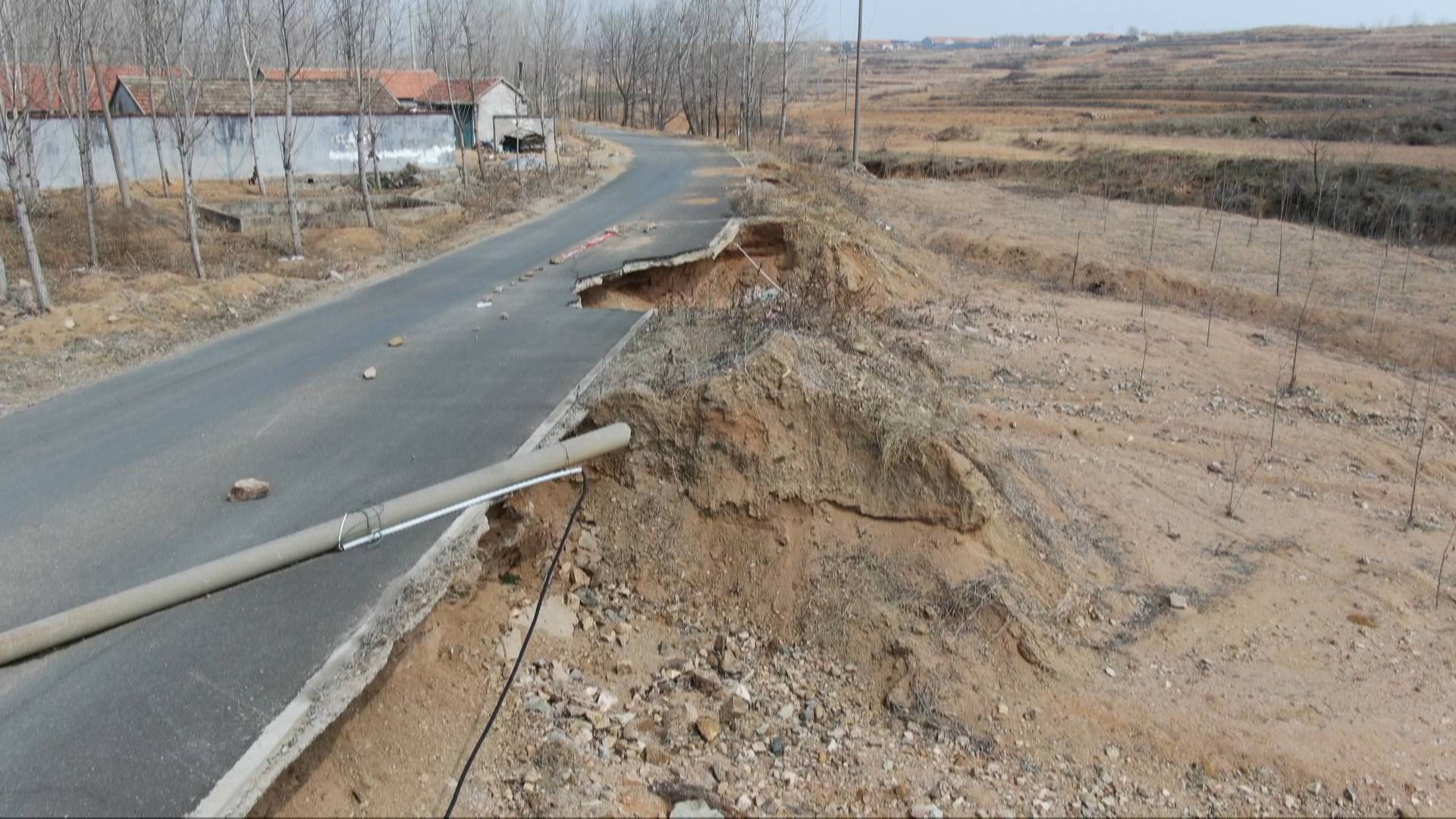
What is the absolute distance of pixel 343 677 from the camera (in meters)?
4.85

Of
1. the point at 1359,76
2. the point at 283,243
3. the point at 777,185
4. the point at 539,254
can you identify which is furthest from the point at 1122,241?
the point at 1359,76

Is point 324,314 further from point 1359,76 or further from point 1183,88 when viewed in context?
point 1359,76

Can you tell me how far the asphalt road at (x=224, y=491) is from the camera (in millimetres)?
4516

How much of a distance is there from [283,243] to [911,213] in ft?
58.1

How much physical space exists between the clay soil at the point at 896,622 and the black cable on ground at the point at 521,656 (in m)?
0.08

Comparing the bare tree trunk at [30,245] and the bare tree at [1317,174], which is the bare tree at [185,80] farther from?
the bare tree at [1317,174]

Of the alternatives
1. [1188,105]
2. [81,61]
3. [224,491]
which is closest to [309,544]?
[224,491]

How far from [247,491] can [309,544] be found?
1.56 meters

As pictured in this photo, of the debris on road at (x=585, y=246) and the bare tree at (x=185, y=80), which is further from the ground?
the bare tree at (x=185, y=80)

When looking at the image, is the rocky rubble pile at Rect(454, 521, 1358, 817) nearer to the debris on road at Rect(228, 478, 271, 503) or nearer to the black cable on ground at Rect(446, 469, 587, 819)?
the black cable on ground at Rect(446, 469, 587, 819)

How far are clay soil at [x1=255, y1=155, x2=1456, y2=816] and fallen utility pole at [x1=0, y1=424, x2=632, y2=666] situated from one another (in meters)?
0.51

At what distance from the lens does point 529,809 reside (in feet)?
15.8

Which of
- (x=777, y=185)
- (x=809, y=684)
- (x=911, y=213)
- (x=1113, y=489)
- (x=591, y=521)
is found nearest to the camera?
(x=809, y=684)

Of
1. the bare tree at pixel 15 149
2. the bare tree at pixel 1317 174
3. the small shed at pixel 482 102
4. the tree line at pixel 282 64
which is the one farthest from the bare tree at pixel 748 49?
the bare tree at pixel 15 149
